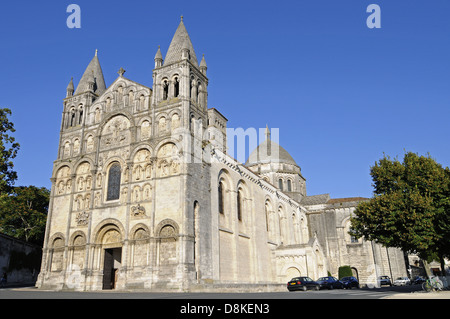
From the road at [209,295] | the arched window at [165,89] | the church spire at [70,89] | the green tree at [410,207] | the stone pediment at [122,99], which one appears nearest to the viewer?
the road at [209,295]

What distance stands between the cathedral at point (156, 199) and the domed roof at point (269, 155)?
1993 cm

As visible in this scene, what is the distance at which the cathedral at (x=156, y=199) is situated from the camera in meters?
26.4

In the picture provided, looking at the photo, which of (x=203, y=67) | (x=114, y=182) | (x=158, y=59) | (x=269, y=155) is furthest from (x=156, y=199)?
(x=269, y=155)

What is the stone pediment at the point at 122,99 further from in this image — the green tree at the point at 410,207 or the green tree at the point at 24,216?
the green tree at the point at 410,207

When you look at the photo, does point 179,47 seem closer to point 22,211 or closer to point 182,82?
point 182,82

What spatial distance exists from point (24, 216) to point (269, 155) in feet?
117

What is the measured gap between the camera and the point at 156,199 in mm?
27516

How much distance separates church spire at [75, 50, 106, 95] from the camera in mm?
35719

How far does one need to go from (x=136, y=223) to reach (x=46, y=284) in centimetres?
940

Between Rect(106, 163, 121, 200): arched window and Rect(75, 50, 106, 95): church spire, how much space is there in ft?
31.1

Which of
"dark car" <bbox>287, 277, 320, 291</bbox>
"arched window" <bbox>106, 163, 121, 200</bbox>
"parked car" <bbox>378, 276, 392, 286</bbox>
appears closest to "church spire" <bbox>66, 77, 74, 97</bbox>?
"arched window" <bbox>106, 163, 121, 200</bbox>

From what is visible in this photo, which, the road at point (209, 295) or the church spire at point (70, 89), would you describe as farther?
the church spire at point (70, 89)

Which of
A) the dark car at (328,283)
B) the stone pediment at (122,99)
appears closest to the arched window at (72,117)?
the stone pediment at (122,99)
